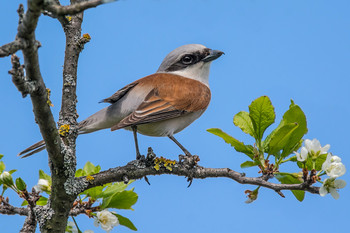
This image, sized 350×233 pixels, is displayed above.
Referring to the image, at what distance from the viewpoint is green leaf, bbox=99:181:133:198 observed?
4.06 m

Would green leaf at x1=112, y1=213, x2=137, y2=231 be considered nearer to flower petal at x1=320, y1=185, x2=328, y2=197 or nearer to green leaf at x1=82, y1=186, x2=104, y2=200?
green leaf at x1=82, y1=186, x2=104, y2=200

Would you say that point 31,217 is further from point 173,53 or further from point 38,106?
point 173,53

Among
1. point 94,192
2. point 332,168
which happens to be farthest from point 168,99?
point 332,168

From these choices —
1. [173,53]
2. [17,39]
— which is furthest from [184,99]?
[17,39]

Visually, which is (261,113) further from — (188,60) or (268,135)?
(188,60)

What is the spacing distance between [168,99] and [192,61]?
1.55 meters

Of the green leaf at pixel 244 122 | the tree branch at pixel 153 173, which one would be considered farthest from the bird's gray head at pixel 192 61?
the green leaf at pixel 244 122

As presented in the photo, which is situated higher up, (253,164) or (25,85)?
(25,85)

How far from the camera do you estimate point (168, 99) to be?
528 centimetres

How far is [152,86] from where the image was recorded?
5.36 m

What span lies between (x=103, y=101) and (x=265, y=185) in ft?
8.42

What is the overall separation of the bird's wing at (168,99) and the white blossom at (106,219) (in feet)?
3.24

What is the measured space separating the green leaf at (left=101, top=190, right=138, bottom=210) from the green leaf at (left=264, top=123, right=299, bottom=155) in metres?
1.37

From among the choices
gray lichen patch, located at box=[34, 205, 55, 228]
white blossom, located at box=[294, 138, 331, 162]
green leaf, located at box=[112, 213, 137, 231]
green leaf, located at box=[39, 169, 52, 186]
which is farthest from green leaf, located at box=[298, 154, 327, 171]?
green leaf, located at box=[39, 169, 52, 186]
